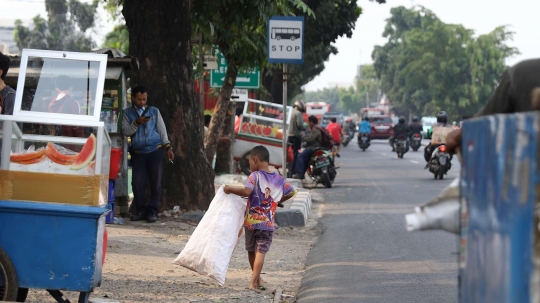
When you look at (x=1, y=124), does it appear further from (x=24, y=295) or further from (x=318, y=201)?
(x=318, y=201)

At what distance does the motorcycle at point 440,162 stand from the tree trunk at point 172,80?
10122mm

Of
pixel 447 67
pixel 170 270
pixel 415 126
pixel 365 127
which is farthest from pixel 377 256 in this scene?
pixel 447 67

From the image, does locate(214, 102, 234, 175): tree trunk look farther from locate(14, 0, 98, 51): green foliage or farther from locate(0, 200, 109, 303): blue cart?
locate(14, 0, 98, 51): green foliage

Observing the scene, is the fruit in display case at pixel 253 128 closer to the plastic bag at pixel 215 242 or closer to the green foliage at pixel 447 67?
the plastic bag at pixel 215 242

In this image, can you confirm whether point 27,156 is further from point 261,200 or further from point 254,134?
point 254,134

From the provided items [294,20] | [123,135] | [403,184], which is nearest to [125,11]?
[123,135]

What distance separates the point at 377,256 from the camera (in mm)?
9781

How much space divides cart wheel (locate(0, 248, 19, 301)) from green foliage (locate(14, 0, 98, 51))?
67.9 meters

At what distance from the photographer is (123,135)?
37.7 ft

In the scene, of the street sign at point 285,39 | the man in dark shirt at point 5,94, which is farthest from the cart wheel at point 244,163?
the man in dark shirt at point 5,94

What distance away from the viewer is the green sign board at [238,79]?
19938 mm

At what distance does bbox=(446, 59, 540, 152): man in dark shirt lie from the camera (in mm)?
3898

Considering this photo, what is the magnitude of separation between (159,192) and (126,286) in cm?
412

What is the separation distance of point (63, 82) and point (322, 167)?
14.0 meters
